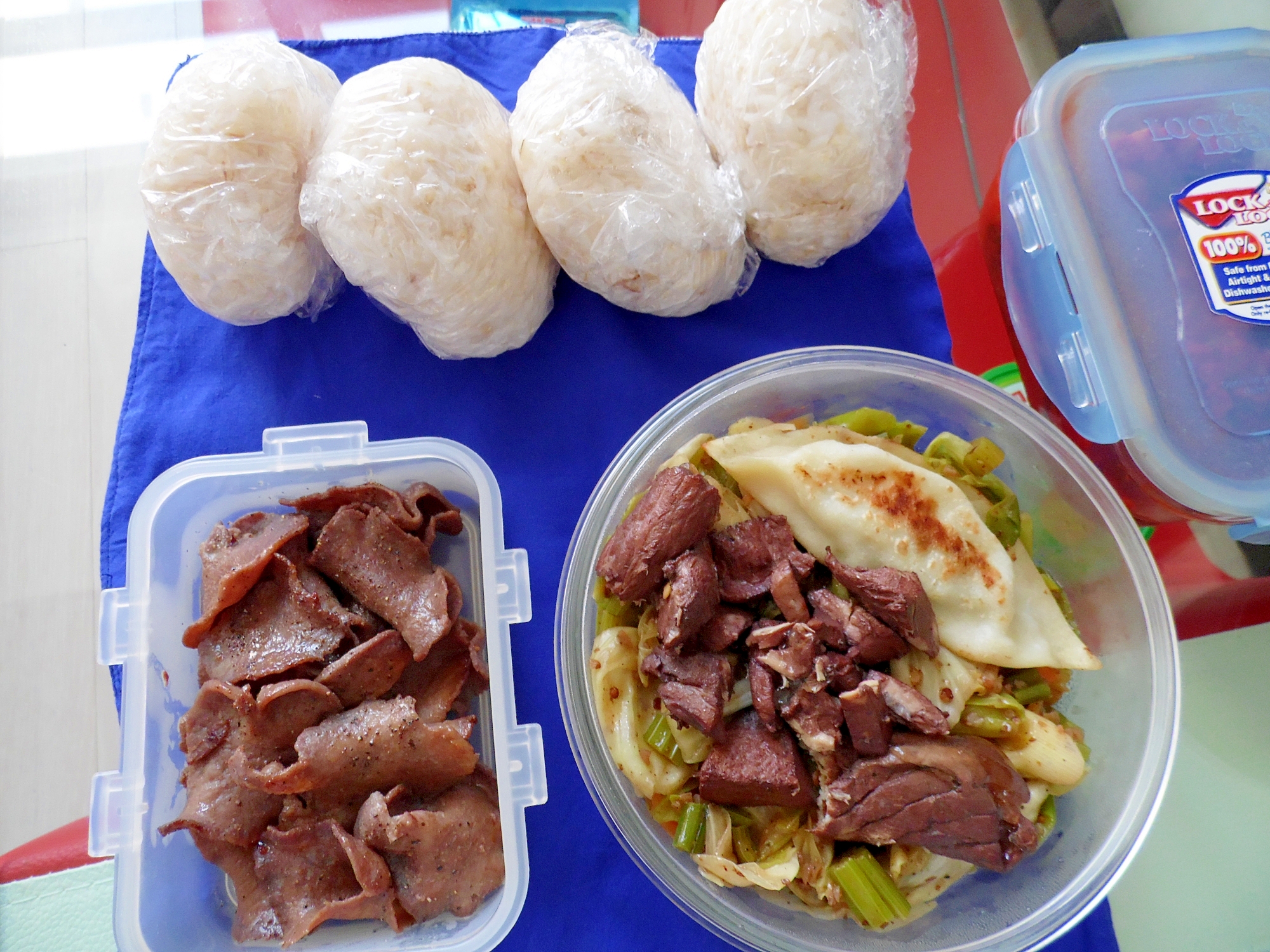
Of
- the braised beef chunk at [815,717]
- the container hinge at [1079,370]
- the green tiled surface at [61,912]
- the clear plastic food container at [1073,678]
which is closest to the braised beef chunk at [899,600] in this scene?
the braised beef chunk at [815,717]

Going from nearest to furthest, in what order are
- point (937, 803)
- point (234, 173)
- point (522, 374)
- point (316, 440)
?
point (937, 803) → point (234, 173) → point (316, 440) → point (522, 374)

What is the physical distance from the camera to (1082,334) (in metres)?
1.21

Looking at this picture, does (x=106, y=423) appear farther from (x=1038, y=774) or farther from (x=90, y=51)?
(x=1038, y=774)

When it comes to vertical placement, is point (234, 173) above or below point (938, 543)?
above

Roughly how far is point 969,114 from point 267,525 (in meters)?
1.46

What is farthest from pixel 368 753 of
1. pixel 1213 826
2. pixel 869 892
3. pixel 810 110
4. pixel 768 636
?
pixel 1213 826

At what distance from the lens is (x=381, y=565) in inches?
47.9

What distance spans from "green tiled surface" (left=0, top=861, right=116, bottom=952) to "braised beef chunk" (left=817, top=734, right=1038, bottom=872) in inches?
44.8

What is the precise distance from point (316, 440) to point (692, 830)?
2.50ft

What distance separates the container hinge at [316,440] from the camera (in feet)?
4.05

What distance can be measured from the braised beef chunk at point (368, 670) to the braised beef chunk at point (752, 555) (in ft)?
1.53

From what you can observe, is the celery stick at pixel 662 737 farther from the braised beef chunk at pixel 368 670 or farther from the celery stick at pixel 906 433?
the celery stick at pixel 906 433

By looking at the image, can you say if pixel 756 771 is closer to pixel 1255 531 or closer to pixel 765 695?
pixel 765 695

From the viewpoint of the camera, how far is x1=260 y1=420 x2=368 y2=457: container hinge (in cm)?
124
